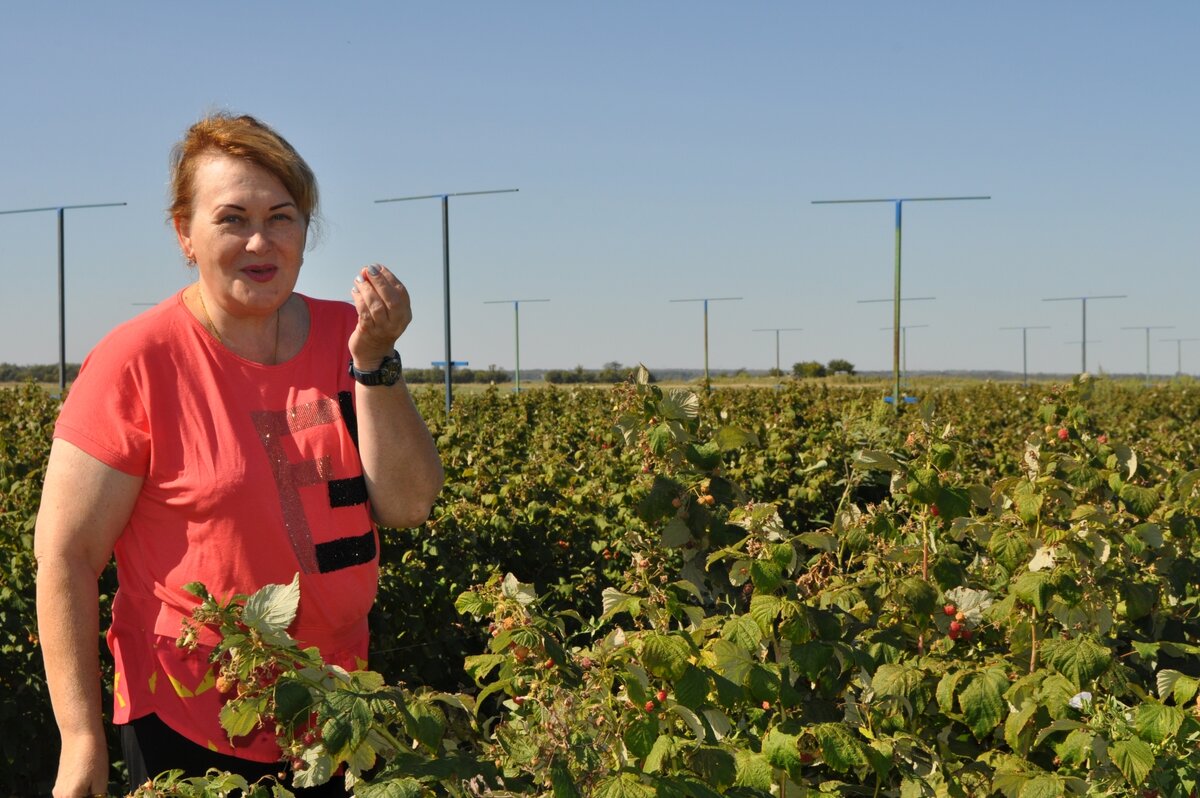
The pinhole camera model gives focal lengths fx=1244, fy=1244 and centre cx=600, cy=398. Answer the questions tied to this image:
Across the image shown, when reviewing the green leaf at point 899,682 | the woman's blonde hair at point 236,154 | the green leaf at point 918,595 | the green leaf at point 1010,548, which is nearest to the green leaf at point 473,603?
the woman's blonde hair at point 236,154

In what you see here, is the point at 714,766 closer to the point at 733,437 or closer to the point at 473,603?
the point at 473,603

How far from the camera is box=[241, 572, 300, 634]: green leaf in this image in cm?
150

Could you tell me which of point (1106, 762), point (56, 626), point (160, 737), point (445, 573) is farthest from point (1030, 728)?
point (445, 573)

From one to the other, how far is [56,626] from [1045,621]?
2.19 metres

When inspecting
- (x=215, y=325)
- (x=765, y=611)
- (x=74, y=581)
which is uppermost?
(x=215, y=325)

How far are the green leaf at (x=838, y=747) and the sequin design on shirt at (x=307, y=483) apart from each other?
900mm

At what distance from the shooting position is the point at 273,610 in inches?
59.7

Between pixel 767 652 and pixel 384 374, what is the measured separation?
1.01m

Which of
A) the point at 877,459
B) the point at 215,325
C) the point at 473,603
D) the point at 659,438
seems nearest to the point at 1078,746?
the point at 877,459

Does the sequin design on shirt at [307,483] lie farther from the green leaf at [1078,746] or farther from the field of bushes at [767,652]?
the green leaf at [1078,746]

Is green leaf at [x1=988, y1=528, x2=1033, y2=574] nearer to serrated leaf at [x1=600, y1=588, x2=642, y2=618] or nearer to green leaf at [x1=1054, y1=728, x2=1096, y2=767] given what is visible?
green leaf at [x1=1054, y1=728, x2=1096, y2=767]

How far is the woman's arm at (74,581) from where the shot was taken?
6.83ft

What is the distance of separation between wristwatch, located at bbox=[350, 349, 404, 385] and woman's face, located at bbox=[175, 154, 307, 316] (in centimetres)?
21

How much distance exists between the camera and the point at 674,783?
1702 mm
